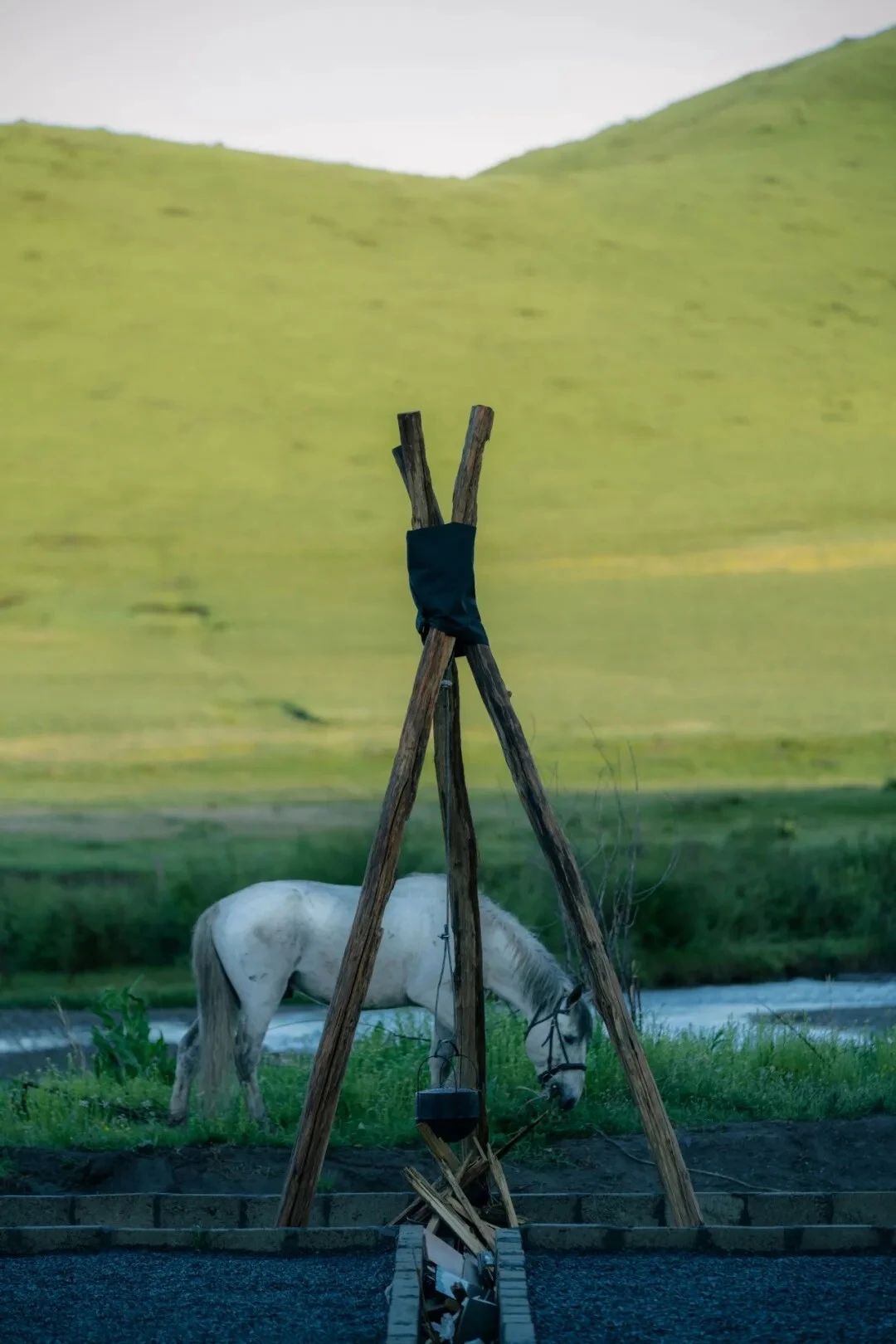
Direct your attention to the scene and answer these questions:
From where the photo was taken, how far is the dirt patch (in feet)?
22.8

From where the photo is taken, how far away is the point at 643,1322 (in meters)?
4.62

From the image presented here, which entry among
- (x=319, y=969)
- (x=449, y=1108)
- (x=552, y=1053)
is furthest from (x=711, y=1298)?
(x=319, y=969)

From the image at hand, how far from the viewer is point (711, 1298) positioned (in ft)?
16.0

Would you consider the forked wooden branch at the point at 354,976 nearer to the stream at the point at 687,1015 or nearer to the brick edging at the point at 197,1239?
the brick edging at the point at 197,1239

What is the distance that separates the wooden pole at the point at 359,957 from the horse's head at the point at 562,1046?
217 centimetres

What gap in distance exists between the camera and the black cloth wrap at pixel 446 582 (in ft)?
18.7

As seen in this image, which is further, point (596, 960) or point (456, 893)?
point (456, 893)

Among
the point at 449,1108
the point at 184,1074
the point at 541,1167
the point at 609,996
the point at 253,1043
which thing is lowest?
the point at 541,1167

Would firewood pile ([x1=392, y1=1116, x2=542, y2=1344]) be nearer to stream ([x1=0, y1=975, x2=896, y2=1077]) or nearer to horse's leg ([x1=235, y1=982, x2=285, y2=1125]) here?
horse's leg ([x1=235, y1=982, x2=285, y2=1125])

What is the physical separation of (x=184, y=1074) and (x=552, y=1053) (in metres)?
1.70

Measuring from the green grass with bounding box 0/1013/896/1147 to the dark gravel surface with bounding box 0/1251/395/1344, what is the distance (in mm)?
2026

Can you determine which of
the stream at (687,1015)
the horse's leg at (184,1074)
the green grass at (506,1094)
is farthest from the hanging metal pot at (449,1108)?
the stream at (687,1015)

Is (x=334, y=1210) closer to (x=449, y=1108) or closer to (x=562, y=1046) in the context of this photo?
(x=449, y=1108)

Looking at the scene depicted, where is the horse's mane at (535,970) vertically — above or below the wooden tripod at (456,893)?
below
